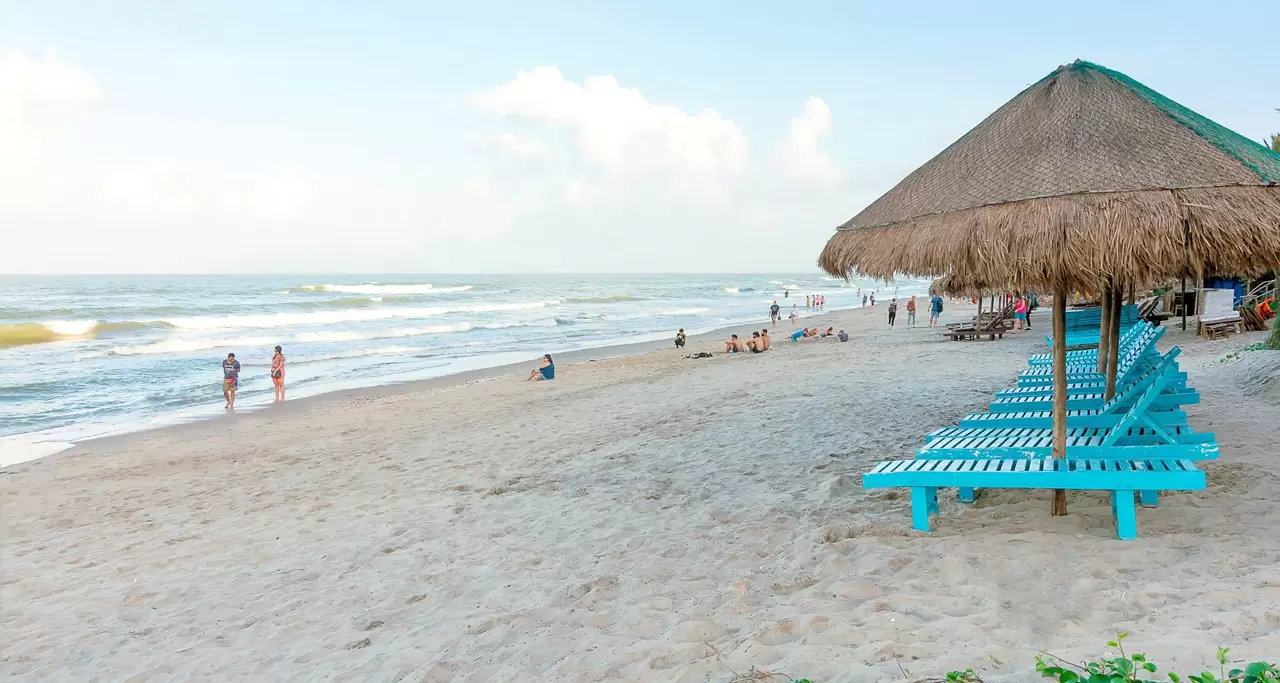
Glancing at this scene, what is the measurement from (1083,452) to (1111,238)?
1408 millimetres

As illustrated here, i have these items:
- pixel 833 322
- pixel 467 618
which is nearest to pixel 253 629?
pixel 467 618

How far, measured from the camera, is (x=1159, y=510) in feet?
14.4

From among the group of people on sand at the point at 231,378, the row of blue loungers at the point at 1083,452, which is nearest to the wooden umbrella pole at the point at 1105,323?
the row of blue loungers at the point at 1083,452

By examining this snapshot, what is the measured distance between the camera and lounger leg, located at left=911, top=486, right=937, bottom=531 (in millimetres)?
4383

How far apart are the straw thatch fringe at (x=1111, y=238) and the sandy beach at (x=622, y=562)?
1.36m

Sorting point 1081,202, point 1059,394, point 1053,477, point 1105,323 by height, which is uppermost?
point 1081,202

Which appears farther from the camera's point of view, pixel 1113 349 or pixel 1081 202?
pixel 1113 349

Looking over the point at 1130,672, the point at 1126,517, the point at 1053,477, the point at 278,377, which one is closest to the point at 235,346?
the point at 278,377

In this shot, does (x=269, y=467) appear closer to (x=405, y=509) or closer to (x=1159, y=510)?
(x=405, y=509)

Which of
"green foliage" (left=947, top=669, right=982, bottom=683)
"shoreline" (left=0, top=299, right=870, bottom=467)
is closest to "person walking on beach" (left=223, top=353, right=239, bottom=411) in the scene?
"shoreline" (left=0, top=299, right=870, bottom=467)

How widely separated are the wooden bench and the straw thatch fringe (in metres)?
0.93

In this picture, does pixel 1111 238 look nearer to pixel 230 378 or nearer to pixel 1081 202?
pixel 1081 202

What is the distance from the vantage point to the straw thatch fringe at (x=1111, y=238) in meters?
3.56

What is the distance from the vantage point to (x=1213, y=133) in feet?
13.3
